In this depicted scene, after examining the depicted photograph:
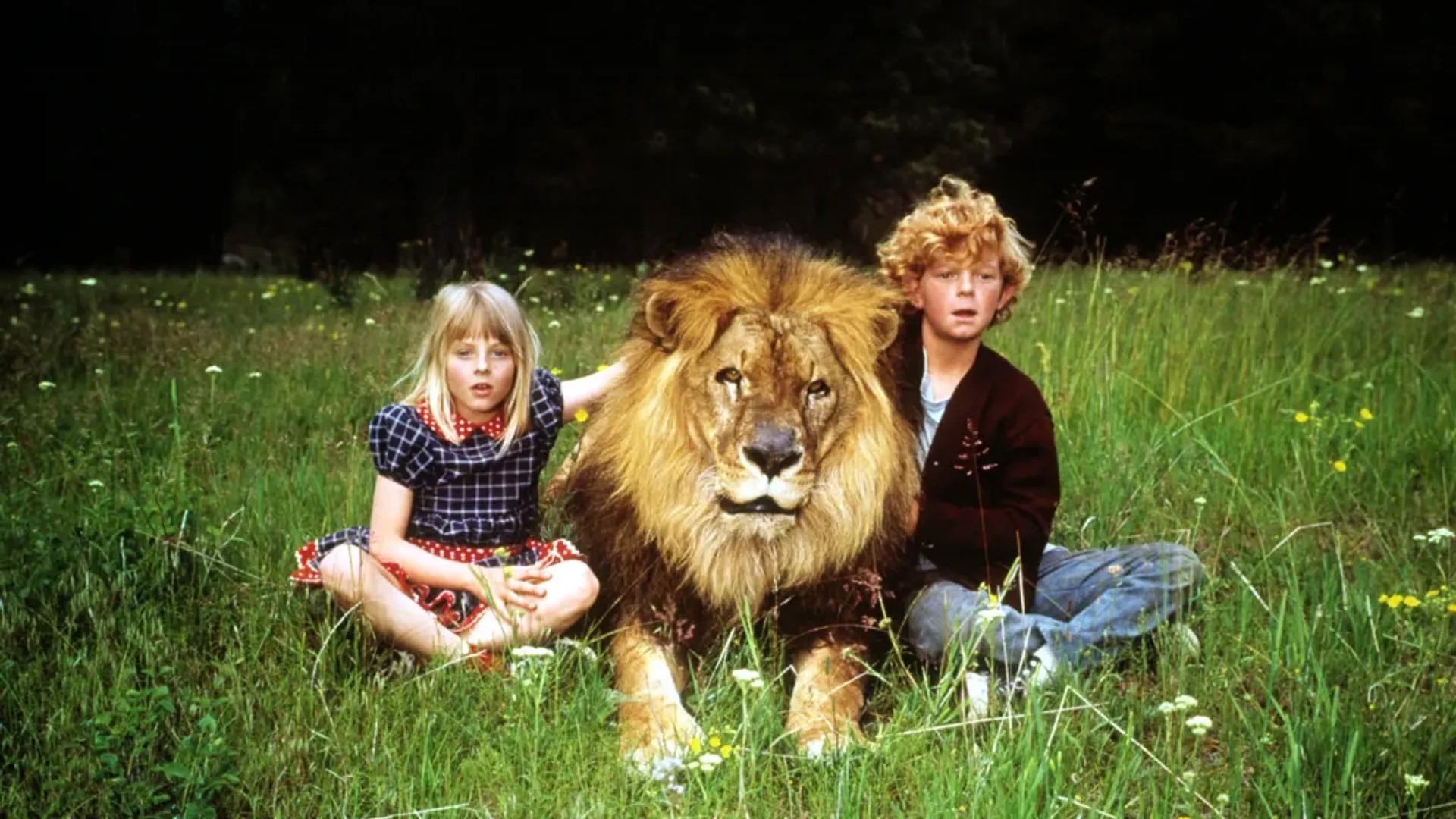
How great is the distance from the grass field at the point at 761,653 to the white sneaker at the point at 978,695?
51 millimetres

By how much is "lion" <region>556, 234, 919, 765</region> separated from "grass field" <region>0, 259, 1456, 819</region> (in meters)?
0.13

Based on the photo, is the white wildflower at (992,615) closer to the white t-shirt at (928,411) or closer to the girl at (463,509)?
the white t-shirt at (928,411)

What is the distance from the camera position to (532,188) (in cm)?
2156

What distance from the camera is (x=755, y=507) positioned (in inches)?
118

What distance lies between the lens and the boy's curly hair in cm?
345

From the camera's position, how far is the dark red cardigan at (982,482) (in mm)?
3422

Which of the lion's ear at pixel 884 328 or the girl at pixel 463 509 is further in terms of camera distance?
the girl at pixel 463 509

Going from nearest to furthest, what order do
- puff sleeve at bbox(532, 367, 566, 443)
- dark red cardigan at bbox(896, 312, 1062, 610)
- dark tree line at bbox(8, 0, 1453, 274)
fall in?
dark red cardigan at bbox(896, 312, 1062, 610) → puff sleeve at bbox(532, 367, 566, 443) → dark tree line at bbox(8, 0, 1453, 274)

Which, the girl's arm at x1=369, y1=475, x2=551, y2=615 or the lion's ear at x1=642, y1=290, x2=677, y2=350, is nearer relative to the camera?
the lion's ear at x1=642, y1=290, x2=677, y2=350

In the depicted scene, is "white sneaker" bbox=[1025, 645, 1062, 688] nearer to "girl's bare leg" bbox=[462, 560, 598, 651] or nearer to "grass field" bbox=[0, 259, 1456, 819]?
"grass field" bbox=[0, 259, 1456, 819]

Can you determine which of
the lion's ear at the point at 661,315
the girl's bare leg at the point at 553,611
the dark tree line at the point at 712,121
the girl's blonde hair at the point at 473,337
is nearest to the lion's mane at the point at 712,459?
the lion's ear at the point at 661,315

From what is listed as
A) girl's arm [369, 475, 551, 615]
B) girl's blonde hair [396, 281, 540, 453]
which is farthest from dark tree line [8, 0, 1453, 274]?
girl's arm [369, 475, 551, 615]

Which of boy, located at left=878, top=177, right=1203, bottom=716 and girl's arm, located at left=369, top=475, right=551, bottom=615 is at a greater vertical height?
boy, located at left=878, top=177, right=1203, bottom=716

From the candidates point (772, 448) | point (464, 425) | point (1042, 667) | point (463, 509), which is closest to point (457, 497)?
point (463, 509)
